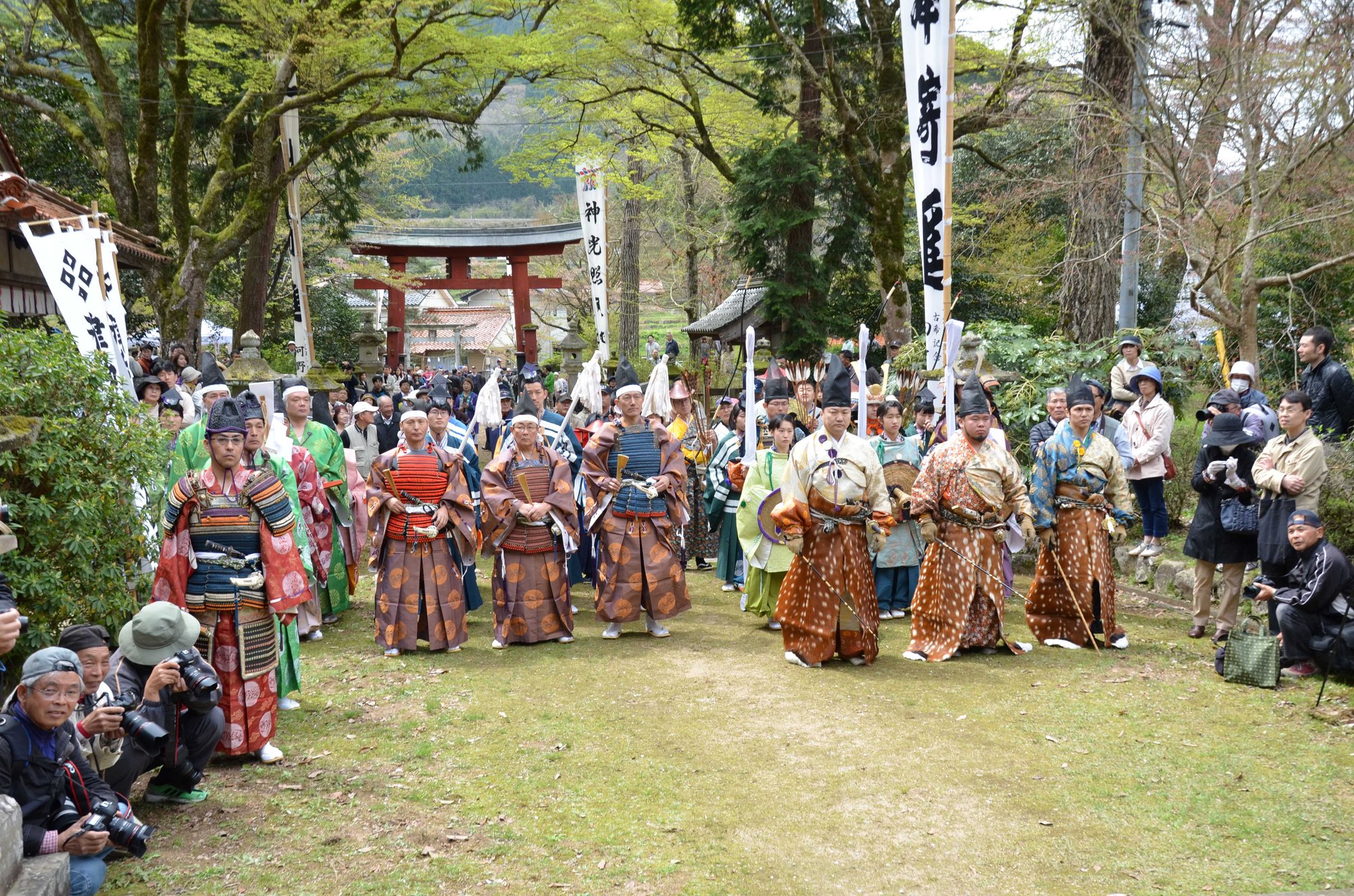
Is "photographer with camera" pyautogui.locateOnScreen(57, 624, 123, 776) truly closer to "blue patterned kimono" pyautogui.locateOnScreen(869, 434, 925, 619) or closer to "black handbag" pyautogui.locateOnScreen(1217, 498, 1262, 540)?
"blue patterned kimono" pyautogui.locateOnScreen(869, 434, 925, 619)

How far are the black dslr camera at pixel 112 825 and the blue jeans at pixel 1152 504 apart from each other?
835cm

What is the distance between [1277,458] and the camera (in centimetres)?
664

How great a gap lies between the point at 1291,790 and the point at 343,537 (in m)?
7.08

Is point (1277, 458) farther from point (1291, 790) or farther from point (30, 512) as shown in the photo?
point (30, 512)

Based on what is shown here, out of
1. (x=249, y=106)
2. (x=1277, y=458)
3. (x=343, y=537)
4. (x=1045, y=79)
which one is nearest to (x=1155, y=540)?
(x=1277, y=458)

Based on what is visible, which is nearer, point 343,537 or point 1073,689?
point 1073,689

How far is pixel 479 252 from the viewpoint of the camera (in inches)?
1512

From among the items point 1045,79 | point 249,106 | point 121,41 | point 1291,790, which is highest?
point 121,41

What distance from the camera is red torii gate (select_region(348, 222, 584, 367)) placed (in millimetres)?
36188

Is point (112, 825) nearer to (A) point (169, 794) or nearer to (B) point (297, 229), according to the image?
(A) point (169, 794)

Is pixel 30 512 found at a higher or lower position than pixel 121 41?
lower

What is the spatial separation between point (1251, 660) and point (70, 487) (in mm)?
6888

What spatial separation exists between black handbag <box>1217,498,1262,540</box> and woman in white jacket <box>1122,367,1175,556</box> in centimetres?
207

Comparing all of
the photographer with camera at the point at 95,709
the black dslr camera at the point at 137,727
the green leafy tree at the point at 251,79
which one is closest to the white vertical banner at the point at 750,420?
the black dslr camera at the point at 137,727
